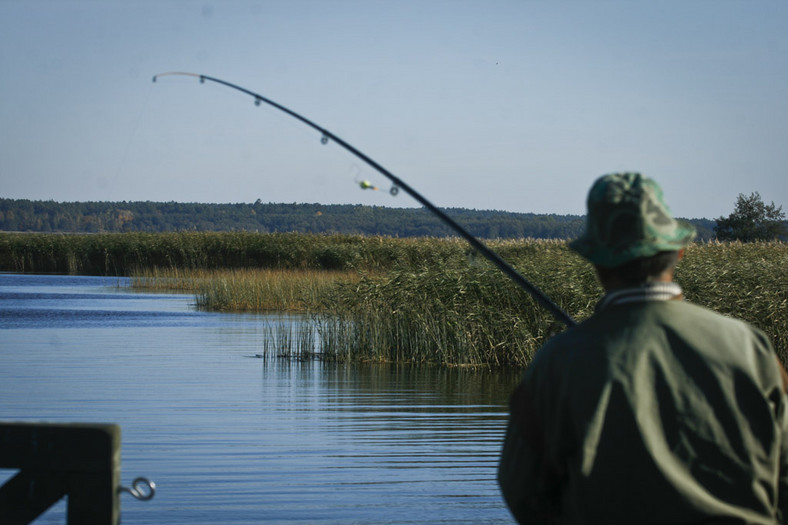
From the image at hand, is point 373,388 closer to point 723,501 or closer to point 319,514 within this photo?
point 319,514

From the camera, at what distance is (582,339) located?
1.83 meters

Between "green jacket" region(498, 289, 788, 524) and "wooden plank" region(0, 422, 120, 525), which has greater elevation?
"green jacket" region(498, 289, 788, 524)

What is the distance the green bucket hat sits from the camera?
1.93m

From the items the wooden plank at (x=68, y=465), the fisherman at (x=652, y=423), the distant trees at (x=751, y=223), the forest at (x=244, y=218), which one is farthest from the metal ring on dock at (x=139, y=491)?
the forest at (x=244, y=218)

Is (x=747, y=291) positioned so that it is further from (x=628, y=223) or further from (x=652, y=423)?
(x=652, y=423)

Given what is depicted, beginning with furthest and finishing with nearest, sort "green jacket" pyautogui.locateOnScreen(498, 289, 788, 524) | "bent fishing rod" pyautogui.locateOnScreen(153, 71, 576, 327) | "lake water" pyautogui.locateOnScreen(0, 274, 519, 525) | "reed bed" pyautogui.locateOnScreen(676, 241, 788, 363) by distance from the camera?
"reed bed" pyautogui.locateOnScreen(676, 241, 788, 363) → "lake water" pyautogui.locateOnScreen(0, 274, 519, 525) → "bent fishing rod" pyautogui.locateOnScreen(153, 71, 576, 327) → "green jacket" pyautogui.locateOnScreen(498, 289, 788, 524)

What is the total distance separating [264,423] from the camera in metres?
9.02

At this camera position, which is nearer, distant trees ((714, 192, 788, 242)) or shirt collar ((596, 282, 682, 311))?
shirt collar ((596, 282, 682, 311))

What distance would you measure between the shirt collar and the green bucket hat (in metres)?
0.06

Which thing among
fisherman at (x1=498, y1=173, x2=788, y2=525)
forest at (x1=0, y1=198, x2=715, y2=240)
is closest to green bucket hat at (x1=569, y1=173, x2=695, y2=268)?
fisherman at (x1=498, y1=173, x2=788, y2=525)

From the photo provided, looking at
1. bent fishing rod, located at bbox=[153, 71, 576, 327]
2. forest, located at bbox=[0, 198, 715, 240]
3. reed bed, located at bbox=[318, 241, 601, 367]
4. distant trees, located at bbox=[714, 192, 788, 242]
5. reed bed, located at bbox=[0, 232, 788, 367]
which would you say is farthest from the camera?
forest, located at bbox=[0, 198, 715, 240]

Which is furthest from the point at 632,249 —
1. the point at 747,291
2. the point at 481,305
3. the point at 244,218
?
the point at 244,218

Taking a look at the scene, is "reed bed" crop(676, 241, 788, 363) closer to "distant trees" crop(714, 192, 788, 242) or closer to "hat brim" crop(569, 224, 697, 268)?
A: "hat brim" crop(569, 224, 697, 268)

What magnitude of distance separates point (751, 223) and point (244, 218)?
76.9 meters
